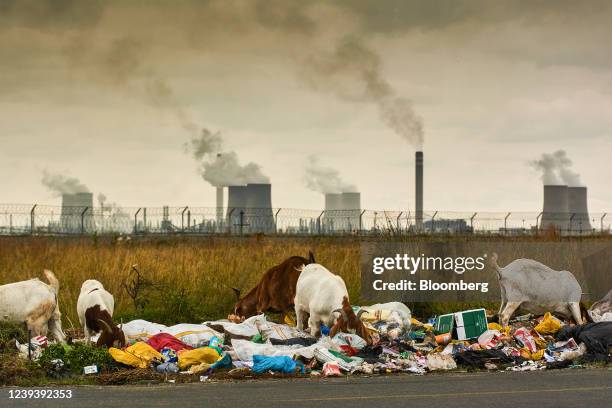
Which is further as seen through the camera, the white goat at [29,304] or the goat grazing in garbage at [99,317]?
the white goat at [29,304]

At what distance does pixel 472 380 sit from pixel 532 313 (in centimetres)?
536

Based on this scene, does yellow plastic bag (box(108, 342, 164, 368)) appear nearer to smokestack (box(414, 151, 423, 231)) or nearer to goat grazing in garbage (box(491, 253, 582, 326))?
goat grazing in garbage (box(491, 253, 582, 326))

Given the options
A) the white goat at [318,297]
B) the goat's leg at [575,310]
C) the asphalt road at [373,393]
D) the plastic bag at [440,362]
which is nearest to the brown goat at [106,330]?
the asphalt road at [373,393]

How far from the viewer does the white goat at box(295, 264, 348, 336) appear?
15.3m

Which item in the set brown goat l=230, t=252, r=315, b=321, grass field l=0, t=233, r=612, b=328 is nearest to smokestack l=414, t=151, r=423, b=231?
grass field l=0, t=233, r=612, b=328

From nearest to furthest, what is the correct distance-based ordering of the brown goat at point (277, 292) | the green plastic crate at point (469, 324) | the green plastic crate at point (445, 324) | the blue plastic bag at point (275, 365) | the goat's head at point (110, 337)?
the blue plastic bag at point (275, 365) < the goat's head at point (110, 337) < the green plastic crate at point (469, 324) < the green plastic crate at point (445, 324) < the brown goat at point (277, 292)

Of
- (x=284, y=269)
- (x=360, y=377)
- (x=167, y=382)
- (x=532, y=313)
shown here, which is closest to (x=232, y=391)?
(x=167, y=382)

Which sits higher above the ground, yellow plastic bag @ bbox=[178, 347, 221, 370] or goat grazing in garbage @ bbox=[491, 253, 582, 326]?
goat grazing in garbage @ bbox=[491, 253, 582, 326]

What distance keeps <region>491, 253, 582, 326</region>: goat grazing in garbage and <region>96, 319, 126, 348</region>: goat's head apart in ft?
22.2

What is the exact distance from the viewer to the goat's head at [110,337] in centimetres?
1422

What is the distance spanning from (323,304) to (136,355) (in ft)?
10.3

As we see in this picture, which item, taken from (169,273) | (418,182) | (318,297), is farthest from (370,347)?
(418,182)

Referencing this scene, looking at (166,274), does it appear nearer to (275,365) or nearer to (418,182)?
(275,365)

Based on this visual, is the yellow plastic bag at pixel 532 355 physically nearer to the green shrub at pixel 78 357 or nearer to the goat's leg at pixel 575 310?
the goat's leg at pixel 575 310
